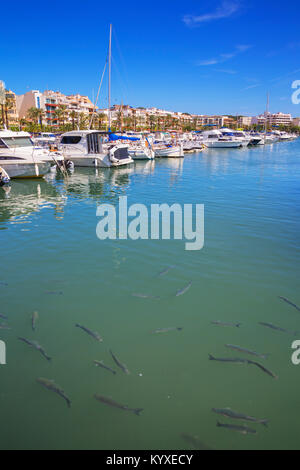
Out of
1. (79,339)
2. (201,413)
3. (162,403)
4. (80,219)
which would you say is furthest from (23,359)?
(80,219)

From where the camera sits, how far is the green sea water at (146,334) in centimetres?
429

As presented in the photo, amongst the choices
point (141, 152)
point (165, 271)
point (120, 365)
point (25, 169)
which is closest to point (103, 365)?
point (120, 365)

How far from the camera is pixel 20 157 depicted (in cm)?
2203

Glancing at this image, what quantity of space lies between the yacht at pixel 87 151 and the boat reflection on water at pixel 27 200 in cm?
808

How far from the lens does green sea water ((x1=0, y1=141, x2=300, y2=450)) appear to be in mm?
4293

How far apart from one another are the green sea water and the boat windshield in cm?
1152

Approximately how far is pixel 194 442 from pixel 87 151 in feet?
97.9

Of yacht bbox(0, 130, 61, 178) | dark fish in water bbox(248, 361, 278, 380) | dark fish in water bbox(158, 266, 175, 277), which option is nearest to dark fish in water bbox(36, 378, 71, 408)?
dark fish in water bbox(248, 361, 278, 380)

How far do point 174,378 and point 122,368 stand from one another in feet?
3.03

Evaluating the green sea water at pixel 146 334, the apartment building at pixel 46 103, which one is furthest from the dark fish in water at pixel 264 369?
the apartment building at pixel 46 103

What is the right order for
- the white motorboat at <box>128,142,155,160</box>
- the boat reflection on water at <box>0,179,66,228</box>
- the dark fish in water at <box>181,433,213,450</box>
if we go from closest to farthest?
the dark fish in water at <box>181,433,213,450</box> → the boat reflection on water at <box>0,179,66,228</box> → the white motorboat at <box>128,142,155,160</box>

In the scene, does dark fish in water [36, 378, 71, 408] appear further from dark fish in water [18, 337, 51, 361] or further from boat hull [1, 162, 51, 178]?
boat hull [1, 162, 51, 178]

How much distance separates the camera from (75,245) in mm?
10773

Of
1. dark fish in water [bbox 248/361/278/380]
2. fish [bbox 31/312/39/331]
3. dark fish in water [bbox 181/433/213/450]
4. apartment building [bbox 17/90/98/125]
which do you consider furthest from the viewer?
apartment building [bbox 17/90/98/125]
